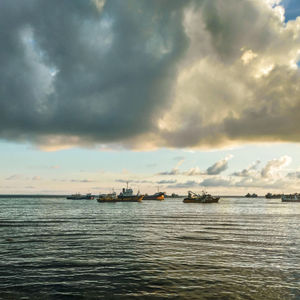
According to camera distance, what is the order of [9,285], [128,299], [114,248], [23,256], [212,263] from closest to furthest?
[128,299], [9,285], [212,263], [23,256], [114,248]

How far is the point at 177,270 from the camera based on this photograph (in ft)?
72.8

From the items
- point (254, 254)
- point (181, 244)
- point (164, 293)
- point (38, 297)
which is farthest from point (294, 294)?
point (181, 244)

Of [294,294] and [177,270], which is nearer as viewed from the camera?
[294,294]

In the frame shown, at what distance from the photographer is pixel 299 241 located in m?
36.8

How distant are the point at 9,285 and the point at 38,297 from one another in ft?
11.3

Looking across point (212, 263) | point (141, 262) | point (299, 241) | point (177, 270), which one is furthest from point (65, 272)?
point (299, 241)

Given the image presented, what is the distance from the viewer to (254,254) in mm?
28328

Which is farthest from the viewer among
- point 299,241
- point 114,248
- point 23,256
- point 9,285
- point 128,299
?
point 299,241

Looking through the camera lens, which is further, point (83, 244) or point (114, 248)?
point (83, 244)

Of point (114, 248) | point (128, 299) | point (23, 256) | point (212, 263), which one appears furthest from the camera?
point (114, 248)

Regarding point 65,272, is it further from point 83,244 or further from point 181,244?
point 181,244

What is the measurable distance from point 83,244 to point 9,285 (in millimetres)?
15293

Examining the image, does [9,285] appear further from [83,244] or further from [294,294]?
[294,294]

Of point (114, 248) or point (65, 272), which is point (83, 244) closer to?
point (114, 248)
